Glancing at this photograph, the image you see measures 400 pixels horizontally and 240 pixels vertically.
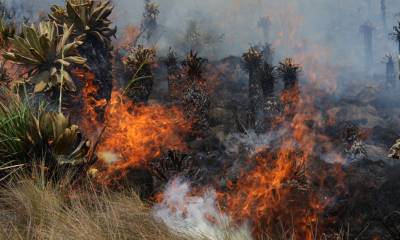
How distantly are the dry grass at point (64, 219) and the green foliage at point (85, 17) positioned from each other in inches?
345

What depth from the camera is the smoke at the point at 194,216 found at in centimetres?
421

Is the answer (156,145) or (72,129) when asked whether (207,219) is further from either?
(156,145)

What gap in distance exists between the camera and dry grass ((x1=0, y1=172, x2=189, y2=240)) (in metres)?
3.85

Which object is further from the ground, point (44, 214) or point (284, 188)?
point (44, 214)

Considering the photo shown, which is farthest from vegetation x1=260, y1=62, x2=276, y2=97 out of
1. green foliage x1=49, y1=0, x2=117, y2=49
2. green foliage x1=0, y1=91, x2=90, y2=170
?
green foliage x1=0, y1=91, x2=90, y2=170

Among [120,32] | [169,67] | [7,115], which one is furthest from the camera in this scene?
[120,32]

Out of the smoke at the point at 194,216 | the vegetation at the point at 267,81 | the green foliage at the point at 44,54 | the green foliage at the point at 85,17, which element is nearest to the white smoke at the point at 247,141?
the vegetation at the point at 267,81

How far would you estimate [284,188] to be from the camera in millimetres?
9633

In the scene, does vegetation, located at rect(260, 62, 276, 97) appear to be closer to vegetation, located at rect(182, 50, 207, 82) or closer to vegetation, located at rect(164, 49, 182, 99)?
vegetation, located at rect(182, 50, 207, 82)

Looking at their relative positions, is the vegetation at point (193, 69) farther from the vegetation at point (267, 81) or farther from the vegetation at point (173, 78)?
the vegetation at point (173, 78)

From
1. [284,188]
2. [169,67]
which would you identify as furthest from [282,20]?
[284,188]

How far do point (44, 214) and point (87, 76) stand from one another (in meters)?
10.9

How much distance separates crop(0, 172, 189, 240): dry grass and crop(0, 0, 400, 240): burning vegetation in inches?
0.9

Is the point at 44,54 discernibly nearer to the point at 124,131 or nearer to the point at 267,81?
the point at 124,131
